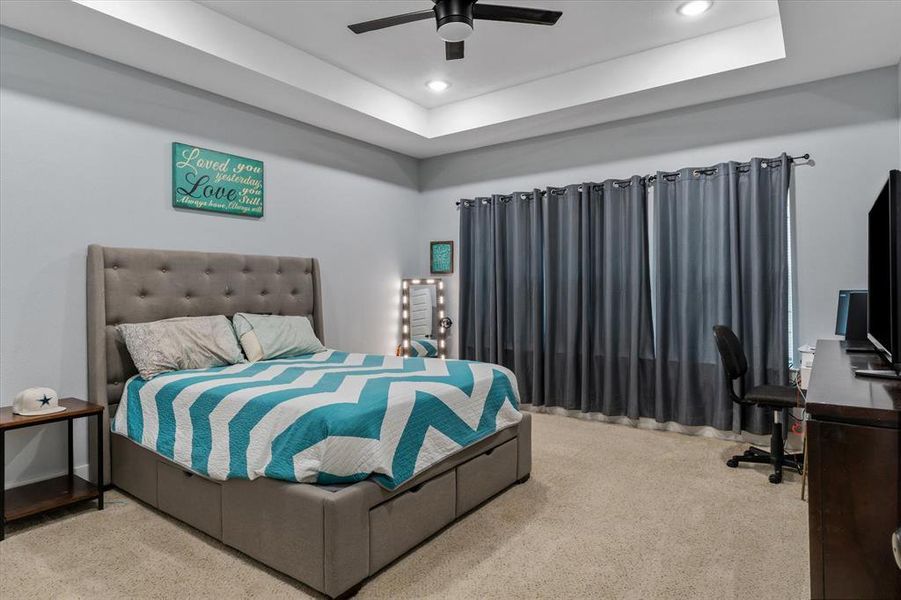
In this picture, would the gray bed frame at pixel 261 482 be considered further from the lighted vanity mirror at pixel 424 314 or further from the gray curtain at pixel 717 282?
the gray curtain at pixel 717 282

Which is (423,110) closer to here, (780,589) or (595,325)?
(595,325)

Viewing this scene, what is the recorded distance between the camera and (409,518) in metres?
2.20

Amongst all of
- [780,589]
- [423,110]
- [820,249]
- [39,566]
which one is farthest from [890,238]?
[423,110]

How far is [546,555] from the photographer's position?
2236 mm

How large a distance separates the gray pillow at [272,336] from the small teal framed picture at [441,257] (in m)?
1.98

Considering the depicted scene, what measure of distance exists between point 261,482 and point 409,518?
63 centimetres

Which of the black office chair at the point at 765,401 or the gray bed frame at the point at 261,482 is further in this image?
the black office chair at the point at 765,401

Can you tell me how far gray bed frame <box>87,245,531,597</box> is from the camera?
193 cm

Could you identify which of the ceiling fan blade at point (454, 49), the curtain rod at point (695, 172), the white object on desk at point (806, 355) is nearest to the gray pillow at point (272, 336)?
the ceiling fan blade at point (454, 49)

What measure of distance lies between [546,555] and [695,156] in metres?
3.25

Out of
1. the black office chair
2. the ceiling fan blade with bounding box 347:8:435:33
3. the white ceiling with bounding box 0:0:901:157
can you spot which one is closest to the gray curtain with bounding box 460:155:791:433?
the black office chair

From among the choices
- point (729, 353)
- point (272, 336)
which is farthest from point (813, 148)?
point (272, 336)

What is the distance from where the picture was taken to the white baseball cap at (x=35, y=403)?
2555 mm

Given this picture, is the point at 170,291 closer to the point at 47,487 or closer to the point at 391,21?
the point at 47,487
